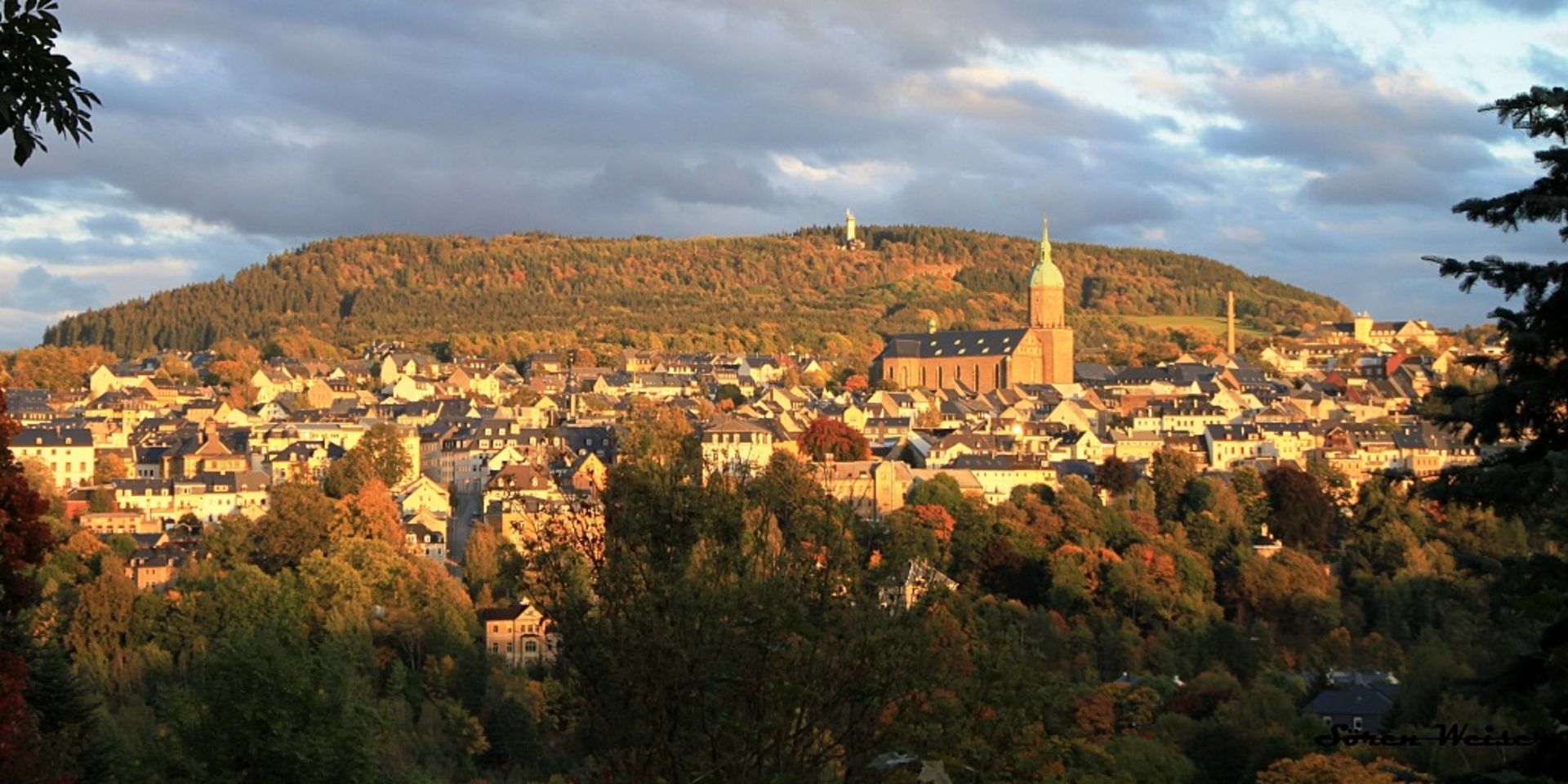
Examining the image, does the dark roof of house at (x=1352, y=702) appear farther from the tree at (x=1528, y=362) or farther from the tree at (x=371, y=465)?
the tree at (x=371, y=465)

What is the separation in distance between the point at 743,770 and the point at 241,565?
150 ft

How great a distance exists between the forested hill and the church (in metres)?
17.9

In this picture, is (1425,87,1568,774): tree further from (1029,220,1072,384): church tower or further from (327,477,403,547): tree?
(1029,220,1072,384): church tower

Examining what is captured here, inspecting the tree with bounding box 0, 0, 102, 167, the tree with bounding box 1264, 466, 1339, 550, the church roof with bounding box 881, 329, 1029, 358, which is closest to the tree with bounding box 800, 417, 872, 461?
the tree with bounding box 1264, 466, 1339, 550

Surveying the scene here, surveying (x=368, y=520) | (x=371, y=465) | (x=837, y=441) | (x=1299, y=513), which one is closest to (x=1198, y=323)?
(x=837, y=441)

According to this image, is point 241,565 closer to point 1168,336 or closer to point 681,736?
point 681,736

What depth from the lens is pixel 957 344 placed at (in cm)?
11088

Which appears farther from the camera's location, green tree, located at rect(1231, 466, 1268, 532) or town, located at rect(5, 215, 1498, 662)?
town, located at rect(5, 215, 1498, 662)

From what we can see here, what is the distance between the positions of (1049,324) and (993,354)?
659cm

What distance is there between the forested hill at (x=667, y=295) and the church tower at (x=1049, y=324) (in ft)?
58.4

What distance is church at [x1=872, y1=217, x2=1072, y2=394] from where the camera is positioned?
106625mm

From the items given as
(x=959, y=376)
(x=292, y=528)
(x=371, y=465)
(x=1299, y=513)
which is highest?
(x=959, y=376)

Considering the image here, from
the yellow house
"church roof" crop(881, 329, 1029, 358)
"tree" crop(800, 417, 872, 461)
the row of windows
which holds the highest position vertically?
"church roof" crop(881, 329, 1029, 358)

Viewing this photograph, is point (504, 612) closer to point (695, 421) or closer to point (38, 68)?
point (695, 421)
